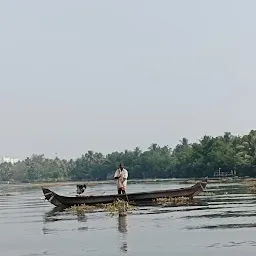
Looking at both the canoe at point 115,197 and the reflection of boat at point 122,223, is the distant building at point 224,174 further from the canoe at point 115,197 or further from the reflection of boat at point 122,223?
the reflection of boat at point 122,223

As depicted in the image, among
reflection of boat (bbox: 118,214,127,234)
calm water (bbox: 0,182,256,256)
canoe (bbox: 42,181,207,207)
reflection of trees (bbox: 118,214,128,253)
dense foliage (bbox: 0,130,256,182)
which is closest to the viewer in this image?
calm water (bbox: 0,182,256,256)

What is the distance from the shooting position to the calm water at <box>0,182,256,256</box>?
→ 567 inches

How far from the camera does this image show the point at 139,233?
1741 centimetres

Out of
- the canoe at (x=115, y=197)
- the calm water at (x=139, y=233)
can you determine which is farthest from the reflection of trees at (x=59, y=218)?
the canoe at (x=115, y=197)

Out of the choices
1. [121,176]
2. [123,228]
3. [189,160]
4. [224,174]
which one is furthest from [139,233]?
[189,160]

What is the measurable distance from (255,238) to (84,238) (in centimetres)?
489

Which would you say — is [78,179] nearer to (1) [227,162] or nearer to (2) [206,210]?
(1) [227,162]

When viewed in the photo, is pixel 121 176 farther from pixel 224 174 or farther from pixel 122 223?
pixel 224 174

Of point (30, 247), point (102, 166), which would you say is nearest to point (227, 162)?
point (102, 166)

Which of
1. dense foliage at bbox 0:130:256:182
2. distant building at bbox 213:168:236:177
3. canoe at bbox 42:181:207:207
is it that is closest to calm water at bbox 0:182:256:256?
canoe at bbox 42:181:207:207

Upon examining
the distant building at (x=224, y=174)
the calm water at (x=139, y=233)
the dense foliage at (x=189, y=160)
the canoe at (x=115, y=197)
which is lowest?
the calm water at (x=139, y=233)

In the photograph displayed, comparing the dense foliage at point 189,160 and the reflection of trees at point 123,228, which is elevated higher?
the dense foliage at point 189,160

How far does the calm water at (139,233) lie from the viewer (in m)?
14.4

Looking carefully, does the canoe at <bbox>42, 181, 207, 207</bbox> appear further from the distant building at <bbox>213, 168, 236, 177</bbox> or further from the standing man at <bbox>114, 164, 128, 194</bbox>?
the distant building at <bbox>213, 168, 236, 177</bbox>
